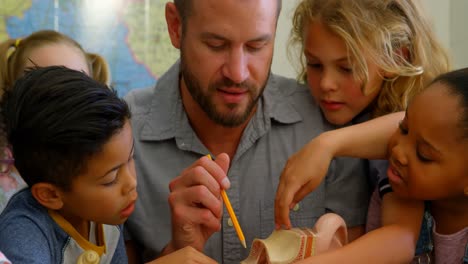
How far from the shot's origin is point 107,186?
958mm

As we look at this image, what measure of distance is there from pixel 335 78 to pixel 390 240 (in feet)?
1.32

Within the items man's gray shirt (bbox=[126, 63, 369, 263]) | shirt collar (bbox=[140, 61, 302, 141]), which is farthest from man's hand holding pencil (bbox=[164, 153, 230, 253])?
shirt collar (bbox=[140, 61, 302, 141])

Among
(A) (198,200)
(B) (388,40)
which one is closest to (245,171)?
(A) (198,200)

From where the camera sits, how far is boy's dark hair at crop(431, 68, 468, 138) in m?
1.05

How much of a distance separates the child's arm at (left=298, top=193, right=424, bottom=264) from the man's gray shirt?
18 cm

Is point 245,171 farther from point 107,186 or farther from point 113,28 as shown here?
point 113,28

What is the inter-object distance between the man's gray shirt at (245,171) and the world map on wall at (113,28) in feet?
3.91

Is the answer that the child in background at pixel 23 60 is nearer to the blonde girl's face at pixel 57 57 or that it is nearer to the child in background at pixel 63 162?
the blonde girl's face at pixel 57 57

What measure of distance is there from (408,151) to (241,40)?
41 centimetres

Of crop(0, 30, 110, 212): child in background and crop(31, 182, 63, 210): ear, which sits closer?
crop(31, 182, 63, 210): ear

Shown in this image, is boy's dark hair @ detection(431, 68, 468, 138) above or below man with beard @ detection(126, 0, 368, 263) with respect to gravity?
above

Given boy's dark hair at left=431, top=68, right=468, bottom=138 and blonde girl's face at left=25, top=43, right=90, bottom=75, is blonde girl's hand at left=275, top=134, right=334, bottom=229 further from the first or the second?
blonde girl's face at left=25, top=43, right=90, bottom=75

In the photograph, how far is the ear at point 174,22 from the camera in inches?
57.2

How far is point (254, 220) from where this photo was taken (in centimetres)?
134
